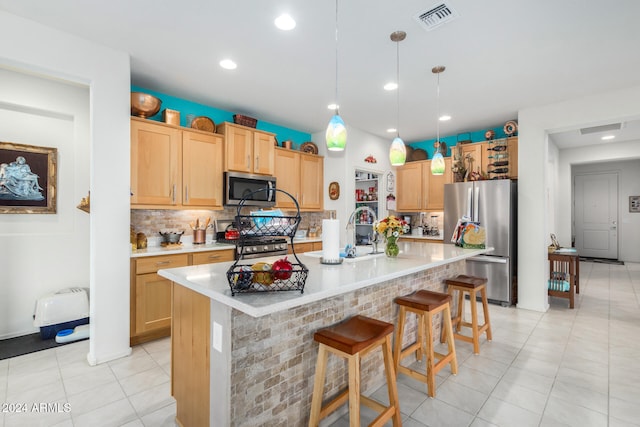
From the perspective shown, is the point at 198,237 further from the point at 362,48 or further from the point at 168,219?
the point at 362,48

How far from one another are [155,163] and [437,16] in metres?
3.00

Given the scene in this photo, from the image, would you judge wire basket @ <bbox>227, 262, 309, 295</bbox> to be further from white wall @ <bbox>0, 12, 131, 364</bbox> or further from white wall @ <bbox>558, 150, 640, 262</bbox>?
white wall @ <bbox>558, 150, 640, 262</bbox>

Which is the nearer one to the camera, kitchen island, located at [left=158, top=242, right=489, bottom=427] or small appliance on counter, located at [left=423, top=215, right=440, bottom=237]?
kitchen island, located at [left=158, top=242, right=489, bottom=427]

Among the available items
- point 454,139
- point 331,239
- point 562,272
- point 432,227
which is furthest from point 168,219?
point 562,272

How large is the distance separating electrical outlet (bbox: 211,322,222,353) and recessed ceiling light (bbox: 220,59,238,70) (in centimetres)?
247

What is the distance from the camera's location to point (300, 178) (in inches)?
193

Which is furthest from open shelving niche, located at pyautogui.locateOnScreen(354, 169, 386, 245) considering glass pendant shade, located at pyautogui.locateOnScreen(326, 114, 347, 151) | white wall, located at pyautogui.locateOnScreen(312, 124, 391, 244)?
glass pendant shade, located at pyautogui.locateOnScreen(326, 114, 347, 151)

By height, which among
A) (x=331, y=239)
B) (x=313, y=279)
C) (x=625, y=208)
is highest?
(x=625, y=208)

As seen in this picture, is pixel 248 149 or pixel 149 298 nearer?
pixel 149 298

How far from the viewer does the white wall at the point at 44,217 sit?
3.15m

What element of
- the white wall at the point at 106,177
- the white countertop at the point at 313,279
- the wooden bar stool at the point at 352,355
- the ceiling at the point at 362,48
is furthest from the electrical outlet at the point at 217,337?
the ceiling at the point at 362,48

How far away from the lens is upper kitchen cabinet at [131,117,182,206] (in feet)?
10.4

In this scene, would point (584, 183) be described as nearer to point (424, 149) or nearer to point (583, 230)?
point (583, 230)

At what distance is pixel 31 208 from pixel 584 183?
36.9ft
